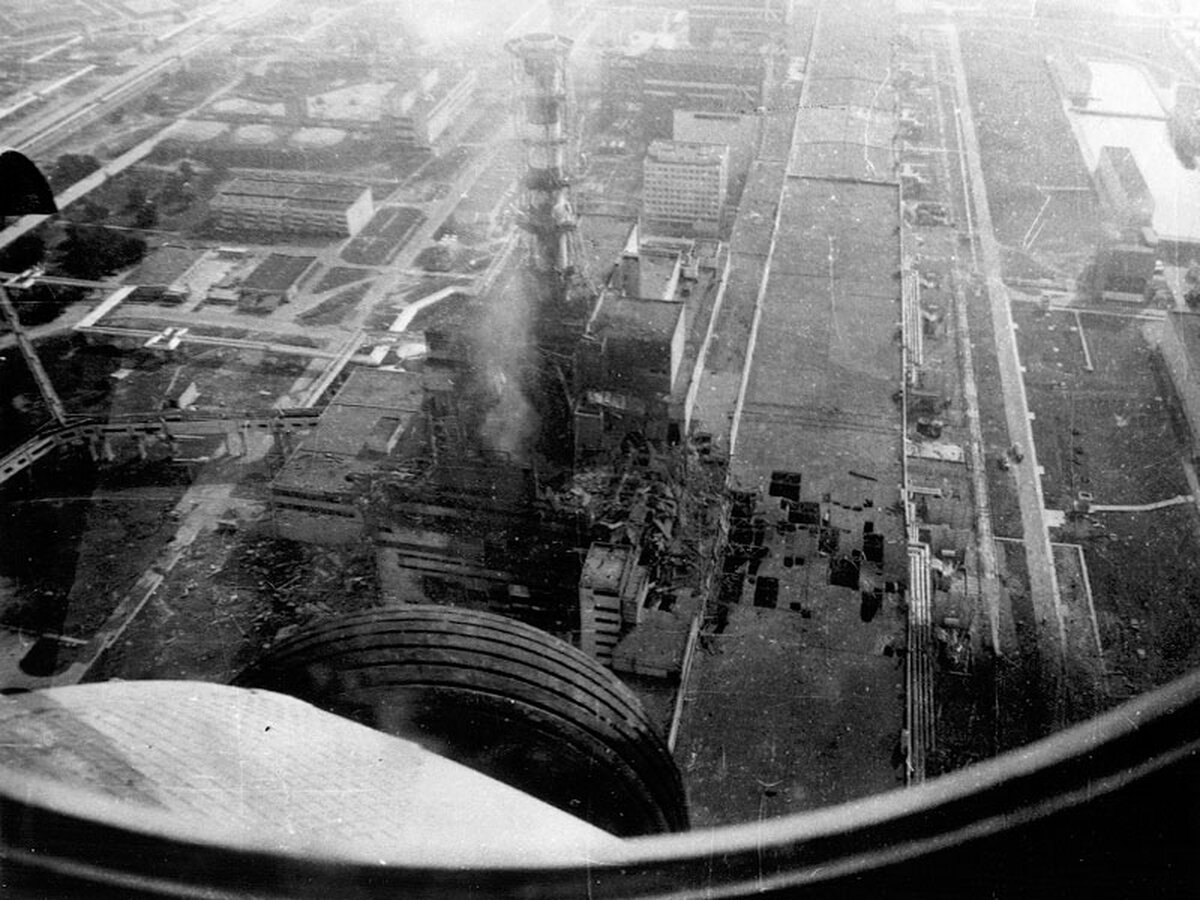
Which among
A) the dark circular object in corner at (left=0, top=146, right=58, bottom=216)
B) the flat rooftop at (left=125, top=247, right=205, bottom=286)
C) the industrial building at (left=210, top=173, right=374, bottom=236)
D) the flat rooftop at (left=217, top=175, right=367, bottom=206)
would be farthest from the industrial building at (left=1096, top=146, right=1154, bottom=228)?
the dark circular object in corner at (left=0, top=146, right=58, bottom=216)

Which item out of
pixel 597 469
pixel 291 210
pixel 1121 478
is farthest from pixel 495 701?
pixel 291 210

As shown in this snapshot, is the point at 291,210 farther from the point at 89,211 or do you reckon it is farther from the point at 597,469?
the point at 597,469

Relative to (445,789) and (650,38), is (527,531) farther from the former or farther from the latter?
(650,38)

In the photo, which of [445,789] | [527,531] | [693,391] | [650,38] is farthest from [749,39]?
[445,789]

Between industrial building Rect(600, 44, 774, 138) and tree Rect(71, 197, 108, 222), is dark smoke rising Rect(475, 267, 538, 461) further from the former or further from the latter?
industrial building Rect(600, 44, 774, 138)

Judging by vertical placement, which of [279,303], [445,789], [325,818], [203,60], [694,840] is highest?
[694,840]

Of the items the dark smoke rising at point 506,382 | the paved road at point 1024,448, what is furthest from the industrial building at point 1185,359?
the dark smoke rising at point 506,382

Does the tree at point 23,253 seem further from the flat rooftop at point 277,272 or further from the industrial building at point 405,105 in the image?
the industrial building at point 405,105
